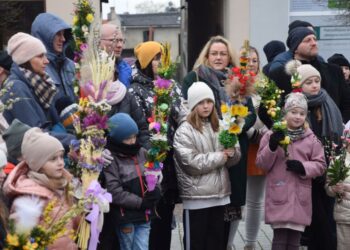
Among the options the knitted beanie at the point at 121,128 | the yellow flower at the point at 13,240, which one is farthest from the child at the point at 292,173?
the yellow flower at the point at 13,240

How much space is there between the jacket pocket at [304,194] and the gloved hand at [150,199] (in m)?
1.31

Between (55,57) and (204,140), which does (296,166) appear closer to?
(204,140)

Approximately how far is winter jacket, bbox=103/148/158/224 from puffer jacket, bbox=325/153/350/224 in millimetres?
1709

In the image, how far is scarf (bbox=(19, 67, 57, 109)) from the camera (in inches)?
205

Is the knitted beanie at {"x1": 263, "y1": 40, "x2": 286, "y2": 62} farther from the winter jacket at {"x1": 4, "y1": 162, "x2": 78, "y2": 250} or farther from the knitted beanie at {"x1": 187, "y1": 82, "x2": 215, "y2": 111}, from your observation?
the winter jacket at {"x1": 4, "y1": 162, "x2": 78, "y2": 250}

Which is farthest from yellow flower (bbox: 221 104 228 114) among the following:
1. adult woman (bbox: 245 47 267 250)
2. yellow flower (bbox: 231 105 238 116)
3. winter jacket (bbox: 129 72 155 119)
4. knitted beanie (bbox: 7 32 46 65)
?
knitted beanie (bbox: 7 32 46 65)

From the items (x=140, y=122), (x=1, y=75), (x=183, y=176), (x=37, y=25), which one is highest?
(x=37, y=25)

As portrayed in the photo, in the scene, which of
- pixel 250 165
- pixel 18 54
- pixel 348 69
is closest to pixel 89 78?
pixel 18 54

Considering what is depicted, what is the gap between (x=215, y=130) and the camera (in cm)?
616

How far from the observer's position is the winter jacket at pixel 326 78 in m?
6.67

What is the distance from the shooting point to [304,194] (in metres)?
6.10

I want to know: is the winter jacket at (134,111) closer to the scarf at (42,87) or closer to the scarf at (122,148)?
the scarf at (122,148)

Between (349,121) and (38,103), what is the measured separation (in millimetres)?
2848

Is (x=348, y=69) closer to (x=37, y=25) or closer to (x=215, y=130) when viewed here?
(x=215, y=130)
